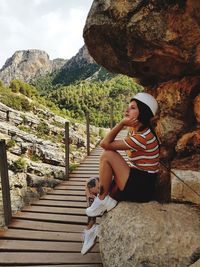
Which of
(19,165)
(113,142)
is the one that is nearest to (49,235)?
(113,142)

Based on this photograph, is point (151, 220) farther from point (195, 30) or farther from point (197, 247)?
point (195, 30)

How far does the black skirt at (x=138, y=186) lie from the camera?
140 inches

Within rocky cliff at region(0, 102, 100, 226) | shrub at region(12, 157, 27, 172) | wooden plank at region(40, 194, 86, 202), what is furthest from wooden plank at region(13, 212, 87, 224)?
shrub at region(12, 157, 27, 172)

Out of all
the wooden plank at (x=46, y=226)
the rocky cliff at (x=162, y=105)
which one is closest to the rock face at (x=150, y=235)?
the rocky cliff at (x=162, y=105)

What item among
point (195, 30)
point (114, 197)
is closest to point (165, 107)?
point (195, 30)

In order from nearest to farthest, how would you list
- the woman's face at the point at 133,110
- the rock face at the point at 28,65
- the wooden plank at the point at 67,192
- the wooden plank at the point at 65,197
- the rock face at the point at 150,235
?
the rock face at the point at 150,235 → the woman's face at the point at 133,110 → the wooden plank at the point at 65,197 → the wooden plank at the point at 67,192 → the rock face at the point at 28,65

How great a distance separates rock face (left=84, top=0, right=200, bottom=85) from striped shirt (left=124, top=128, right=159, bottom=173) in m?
1.23

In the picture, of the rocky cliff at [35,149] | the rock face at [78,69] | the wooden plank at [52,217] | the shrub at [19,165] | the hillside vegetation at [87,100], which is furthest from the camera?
the rock face at [78,69]

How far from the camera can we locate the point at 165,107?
5.04 m

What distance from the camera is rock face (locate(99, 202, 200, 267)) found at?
9.85 feet

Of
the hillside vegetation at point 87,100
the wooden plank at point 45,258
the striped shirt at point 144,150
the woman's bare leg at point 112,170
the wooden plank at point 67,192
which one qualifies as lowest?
the hillside vegetation at point 87,100

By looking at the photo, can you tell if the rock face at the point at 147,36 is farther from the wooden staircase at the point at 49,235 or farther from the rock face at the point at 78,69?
the rock face at the point at 78,69

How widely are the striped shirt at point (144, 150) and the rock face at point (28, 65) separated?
16599 cm

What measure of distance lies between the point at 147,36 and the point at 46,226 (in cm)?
280
